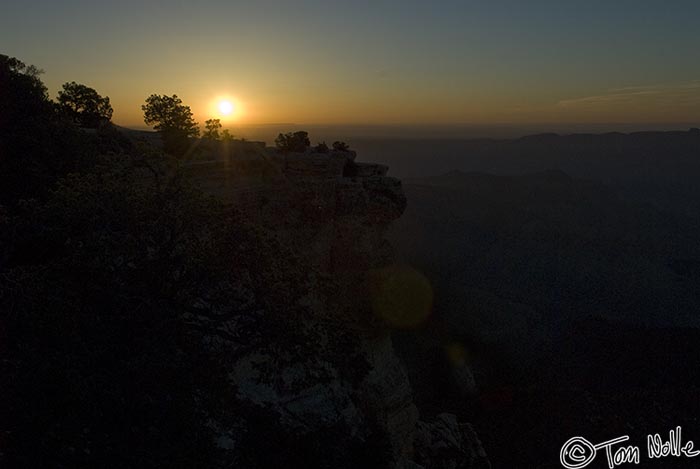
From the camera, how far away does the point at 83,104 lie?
34.2m

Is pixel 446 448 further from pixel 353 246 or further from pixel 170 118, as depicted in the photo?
pixel 170 118

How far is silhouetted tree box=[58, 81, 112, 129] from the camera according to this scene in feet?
111

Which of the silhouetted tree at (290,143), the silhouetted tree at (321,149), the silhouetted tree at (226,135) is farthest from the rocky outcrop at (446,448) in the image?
the silhouetted tree at (226,135)

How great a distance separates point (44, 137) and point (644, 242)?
406ft

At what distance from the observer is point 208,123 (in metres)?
38.4

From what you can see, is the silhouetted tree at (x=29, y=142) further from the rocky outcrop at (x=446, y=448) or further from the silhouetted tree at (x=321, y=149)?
the rocky outcrop at (x=446, y=448)

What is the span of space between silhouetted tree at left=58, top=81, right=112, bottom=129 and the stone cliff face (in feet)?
43.8

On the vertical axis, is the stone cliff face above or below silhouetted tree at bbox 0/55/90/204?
Result: below

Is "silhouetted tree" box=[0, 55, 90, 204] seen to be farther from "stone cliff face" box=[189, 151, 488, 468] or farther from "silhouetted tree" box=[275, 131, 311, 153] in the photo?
"silhouetted tree" box=[275, 131, 311, 153]

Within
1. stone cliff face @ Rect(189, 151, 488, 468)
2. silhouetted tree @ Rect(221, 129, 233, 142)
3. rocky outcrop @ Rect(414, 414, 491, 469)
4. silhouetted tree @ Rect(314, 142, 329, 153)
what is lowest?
rocky outcrop @ Rect(414, 414, 491, 469)

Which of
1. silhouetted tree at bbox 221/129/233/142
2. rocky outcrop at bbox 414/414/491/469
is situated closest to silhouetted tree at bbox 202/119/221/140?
silhouetted tree at bbox 221/129/233/142

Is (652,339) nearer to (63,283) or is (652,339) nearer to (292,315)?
(292,315)

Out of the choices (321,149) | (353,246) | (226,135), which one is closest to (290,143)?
(321,149)

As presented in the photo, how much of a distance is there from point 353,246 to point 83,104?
24358mm
